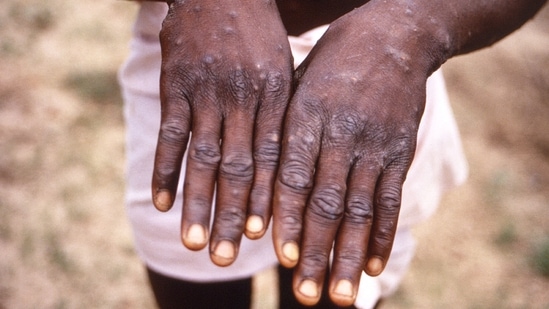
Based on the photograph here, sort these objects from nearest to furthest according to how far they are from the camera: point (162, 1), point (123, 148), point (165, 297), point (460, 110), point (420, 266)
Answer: point (162, 1)
point (165, 297)
point (420, 266)
point (123, 148)
point (460, 110)

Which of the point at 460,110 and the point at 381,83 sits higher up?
the point at 381,83

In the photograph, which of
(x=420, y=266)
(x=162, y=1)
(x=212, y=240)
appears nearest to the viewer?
(x=212, y=240)

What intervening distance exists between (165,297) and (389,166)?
0.83 metres

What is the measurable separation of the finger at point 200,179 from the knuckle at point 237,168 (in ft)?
0.04

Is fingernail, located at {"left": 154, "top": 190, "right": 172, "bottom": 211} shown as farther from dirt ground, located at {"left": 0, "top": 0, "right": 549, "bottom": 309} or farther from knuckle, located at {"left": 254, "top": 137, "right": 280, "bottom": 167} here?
dirt ground, located at {"left": 0, "top": 0, "right": 549, "bottom": 309}

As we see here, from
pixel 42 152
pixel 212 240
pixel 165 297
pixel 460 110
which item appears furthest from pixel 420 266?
pixel 212 240

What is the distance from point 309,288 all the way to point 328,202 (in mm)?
111

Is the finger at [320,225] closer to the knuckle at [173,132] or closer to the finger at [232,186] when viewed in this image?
the finger at [232,186]

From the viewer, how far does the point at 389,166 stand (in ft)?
2.64

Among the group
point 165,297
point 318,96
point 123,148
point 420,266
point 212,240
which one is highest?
point 318,96

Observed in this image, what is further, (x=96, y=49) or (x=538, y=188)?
(x=96, y=49)

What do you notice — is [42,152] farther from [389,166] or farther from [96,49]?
[389,166]

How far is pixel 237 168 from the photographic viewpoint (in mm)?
767

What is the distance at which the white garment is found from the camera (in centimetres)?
119
